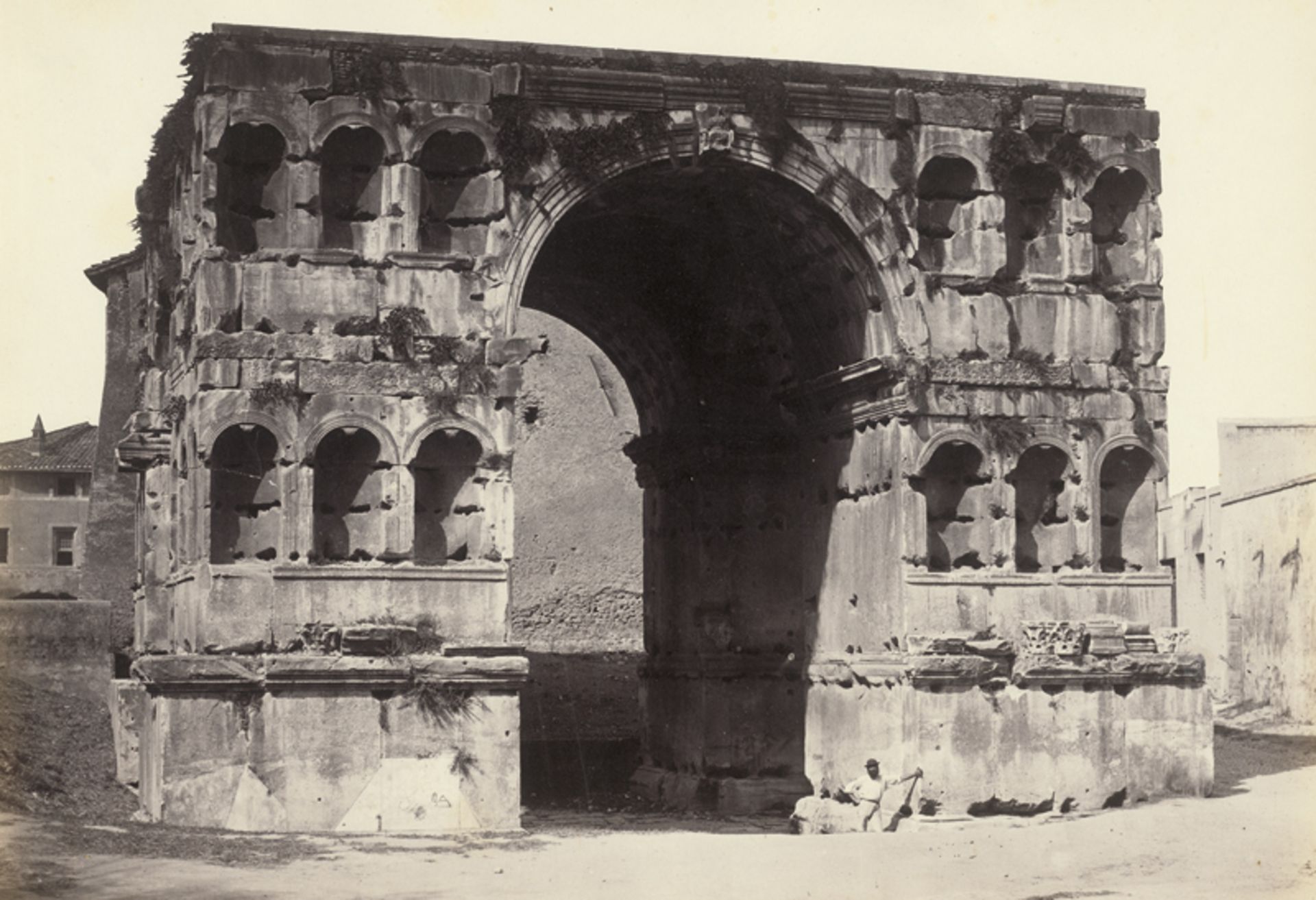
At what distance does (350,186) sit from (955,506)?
6.30 m

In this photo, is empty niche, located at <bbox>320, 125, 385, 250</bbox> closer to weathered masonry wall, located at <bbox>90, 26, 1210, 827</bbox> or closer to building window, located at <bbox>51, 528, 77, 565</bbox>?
weathered masonry wall, located at <bbox>90, 26, 1210, 827</bbox>

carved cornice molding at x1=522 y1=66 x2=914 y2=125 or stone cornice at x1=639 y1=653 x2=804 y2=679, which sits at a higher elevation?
carved cornice molding at x1=522 y1=66 x2=914 y2=125

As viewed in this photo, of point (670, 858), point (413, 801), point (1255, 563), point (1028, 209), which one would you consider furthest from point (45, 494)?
point (670, 858)

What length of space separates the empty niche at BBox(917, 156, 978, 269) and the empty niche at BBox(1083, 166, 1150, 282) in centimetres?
131

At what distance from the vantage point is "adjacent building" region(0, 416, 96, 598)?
46188mm

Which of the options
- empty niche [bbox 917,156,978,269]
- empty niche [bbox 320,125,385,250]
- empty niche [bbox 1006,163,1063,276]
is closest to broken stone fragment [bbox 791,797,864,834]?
empty niche [bbox 917,156,978,269]

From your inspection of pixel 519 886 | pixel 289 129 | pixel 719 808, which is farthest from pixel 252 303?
pixel 719 808

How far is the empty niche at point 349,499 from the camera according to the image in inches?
654

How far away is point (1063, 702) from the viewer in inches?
689

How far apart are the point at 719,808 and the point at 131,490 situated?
64.1 ft

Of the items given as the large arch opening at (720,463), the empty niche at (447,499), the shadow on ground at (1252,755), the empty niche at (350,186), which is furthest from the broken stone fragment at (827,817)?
the empty niche at (350,186)

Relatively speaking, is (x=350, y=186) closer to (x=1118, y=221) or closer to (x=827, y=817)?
(x=827, y=817)

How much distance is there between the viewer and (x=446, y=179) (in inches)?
675

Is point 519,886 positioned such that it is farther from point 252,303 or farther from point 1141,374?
point 1141,374
